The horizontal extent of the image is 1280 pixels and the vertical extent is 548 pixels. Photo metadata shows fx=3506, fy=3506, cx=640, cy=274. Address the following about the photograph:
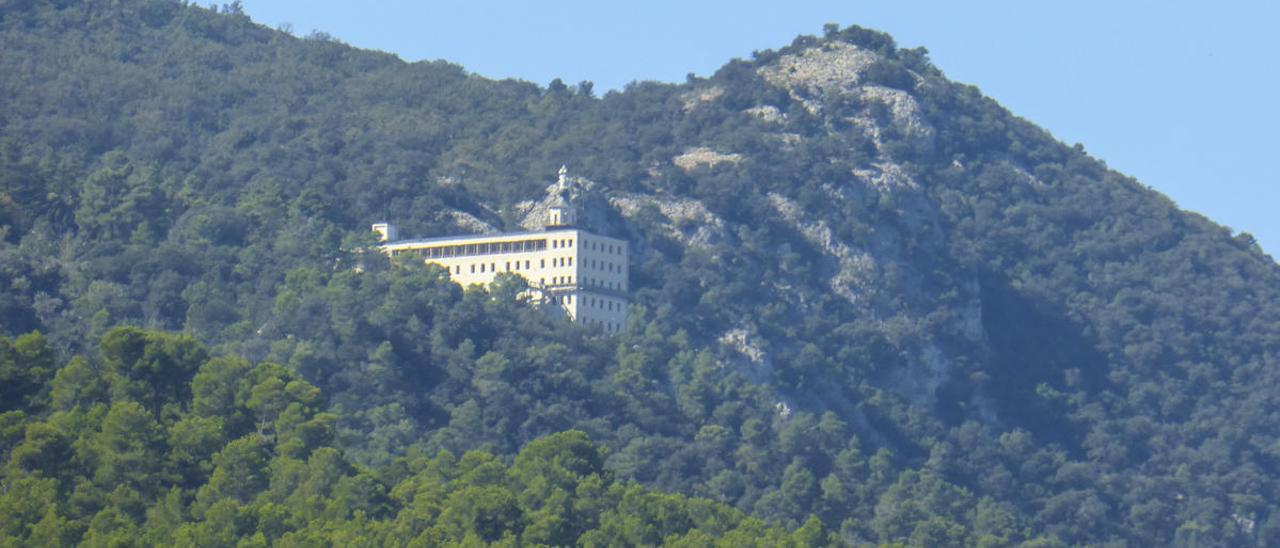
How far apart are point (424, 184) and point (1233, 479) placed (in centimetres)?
3508

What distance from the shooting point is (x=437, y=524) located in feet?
294

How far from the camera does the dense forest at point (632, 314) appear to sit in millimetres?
96188

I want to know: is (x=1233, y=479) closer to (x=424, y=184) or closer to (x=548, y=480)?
(x=424, y=184)

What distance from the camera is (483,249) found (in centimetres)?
13362

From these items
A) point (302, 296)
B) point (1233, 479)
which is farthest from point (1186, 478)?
point (302, 296)

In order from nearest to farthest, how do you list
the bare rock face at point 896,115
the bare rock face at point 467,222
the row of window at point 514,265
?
the row of window at point 514,265 < the bare rock face at point 467,222 < the bare rock face at point 896,115

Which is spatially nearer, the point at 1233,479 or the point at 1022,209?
the point at 1233,479

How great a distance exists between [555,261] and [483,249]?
387 cm

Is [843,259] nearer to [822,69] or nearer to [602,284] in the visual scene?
[602,284]

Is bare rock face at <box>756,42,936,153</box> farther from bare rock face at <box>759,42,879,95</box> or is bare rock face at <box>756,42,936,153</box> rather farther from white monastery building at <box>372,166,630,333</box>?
white monastery building at <box>372,166,630,333</box>

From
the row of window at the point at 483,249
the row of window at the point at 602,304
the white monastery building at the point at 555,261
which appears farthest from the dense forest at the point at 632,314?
the row of window at the point at 483,249

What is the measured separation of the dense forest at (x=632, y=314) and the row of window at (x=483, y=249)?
2.41 metres

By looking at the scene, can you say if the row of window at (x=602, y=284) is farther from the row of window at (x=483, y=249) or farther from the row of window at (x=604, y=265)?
the row of window at (x=483, y=249)

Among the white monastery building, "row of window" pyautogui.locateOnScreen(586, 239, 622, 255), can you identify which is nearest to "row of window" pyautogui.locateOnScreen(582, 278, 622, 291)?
the white monastery building
